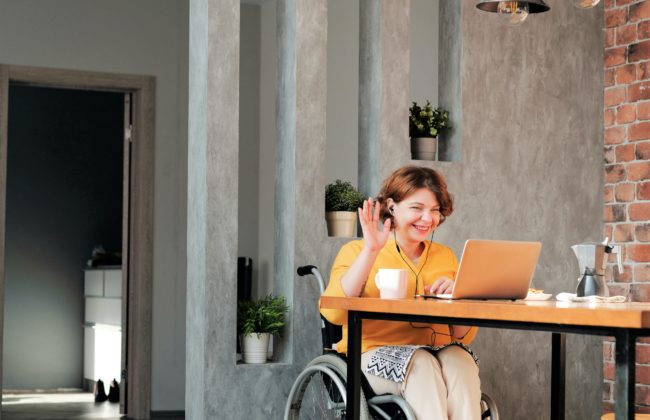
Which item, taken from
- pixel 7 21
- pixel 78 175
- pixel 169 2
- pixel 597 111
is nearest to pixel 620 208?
pixel 597 111

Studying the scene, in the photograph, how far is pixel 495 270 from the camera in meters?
3.05

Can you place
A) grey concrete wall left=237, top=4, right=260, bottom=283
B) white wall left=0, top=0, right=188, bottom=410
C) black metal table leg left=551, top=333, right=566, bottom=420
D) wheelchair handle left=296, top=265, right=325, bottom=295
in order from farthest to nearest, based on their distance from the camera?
1. grey concrete wall left=237, top=4, right=260, bottom=283
2. white wall left=0, top=0, right=188, bottom=410
3. wheelchair handle left=296, top=265, right=325, bottom=295
4. black metal table leg left=551, top=333, right=566, bottom=420

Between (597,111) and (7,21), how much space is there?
12.0 feet

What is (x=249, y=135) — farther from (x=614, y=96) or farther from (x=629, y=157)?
(x=629, y=157)

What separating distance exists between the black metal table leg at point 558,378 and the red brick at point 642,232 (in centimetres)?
153

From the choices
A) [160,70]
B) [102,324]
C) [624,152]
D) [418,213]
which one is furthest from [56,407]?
[418,213]

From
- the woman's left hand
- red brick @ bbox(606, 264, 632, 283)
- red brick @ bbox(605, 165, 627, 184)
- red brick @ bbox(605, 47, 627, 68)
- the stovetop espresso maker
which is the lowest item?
red brick @ bbox(606, 264, 632, 283)

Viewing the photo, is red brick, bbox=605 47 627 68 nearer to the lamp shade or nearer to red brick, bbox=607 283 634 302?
red brick, bbox=607 283 634 302

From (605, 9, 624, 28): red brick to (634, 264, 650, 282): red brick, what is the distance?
118 centimetres

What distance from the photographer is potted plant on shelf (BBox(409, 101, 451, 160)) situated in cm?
469

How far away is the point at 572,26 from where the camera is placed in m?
5.06

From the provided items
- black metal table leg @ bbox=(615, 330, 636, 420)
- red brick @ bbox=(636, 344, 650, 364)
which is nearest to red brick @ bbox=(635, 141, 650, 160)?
red brick @ bbox=(636, 344, 650, 364)

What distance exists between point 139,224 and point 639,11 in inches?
133

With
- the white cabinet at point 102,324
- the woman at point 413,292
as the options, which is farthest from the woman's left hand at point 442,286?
the white cabinet at point 102,324
